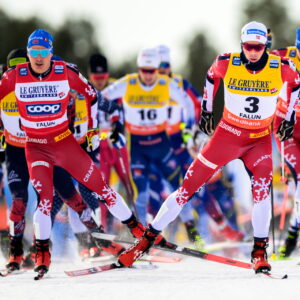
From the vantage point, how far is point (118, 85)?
10.1 metres

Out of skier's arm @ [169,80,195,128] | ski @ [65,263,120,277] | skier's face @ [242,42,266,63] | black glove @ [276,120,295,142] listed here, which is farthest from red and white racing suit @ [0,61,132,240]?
skier's arm @ [169,80,195,128]

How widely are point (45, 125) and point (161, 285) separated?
6.57ft

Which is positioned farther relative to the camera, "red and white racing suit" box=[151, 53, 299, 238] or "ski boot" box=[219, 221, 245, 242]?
"ski boot" box=[219, 221, 245, 242]

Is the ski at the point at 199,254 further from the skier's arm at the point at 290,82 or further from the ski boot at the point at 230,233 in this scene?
the ski boot at the point at 230,233

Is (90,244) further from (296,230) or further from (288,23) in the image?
(288,23)

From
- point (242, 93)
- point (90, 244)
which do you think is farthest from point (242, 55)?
point (90, 244)

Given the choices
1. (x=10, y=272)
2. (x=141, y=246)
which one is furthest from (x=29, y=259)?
(x=141, y=246)

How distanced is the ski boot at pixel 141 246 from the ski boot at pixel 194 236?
6.37 ft

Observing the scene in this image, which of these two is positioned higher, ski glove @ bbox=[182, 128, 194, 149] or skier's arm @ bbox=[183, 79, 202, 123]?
skier's arm @ bbox=[183, 79, 202, 123]

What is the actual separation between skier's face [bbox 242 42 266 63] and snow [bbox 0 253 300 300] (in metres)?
2.04

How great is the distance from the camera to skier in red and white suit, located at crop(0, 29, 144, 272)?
6.92 m

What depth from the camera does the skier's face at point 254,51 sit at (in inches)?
267

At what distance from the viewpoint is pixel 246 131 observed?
6.97 metres

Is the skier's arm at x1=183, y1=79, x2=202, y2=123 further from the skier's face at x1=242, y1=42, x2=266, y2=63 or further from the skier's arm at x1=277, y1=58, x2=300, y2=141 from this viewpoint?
the skier's face at x1=242, y1=42, x2=266, y2=63
